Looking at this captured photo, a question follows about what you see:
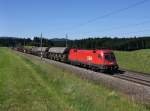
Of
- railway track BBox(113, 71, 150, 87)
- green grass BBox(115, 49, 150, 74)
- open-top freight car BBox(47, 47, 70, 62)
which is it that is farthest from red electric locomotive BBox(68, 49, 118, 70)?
open-top freight car BBox(47, 47, 70, 62)

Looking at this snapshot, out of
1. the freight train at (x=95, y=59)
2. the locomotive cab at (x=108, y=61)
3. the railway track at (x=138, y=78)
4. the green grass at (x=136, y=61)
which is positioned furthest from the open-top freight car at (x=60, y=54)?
the railway track at (x=138, y=78)

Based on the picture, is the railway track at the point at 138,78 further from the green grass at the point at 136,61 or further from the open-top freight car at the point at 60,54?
the open-top freight car at the point at 60,54

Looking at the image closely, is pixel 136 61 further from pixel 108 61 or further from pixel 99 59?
pixel 108 61

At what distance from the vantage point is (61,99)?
1759 cm

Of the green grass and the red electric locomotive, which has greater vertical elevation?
the red electric locomotive

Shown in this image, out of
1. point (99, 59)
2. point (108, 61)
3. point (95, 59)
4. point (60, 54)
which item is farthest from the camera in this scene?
point (60, 54)

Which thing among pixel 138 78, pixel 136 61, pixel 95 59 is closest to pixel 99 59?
pixel 95 59

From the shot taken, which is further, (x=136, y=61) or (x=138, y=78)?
(x=136, y=61)

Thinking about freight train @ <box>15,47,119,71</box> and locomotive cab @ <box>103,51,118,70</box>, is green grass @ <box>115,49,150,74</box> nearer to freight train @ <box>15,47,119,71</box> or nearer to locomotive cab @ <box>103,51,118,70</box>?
locomotive cab @ <box>103,51,118,70</box>

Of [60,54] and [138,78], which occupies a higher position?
[60,54]

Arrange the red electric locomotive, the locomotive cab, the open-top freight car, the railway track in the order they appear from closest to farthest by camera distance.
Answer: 1. the railway track
2. the locomotive cab
3. the red electric locomotive
4. the open-top freight car

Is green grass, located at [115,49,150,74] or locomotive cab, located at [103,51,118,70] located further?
green grass, located at [115,49,150,74]

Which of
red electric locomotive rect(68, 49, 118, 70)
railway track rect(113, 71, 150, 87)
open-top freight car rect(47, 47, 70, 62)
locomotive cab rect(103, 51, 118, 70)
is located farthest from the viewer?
open-top freight car rect(47, 47, 70, 62)

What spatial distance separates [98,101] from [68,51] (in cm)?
5326
